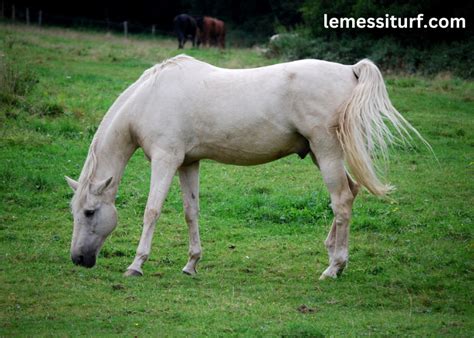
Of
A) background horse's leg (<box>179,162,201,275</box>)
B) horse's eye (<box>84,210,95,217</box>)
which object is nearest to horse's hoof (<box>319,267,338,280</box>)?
background horse's leg (<box>179,162,201,275</box>)

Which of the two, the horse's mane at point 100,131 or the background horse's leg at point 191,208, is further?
the background horse's leg at point 191,208

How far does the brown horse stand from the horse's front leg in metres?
29.0

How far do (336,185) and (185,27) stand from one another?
28.2m

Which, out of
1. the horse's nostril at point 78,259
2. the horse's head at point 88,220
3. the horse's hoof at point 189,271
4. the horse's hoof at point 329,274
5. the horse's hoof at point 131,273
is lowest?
the horse's hoof at point 189,271

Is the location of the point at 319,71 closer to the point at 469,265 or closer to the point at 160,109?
the point at 160,109

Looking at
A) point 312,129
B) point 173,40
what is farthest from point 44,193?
point 173,40

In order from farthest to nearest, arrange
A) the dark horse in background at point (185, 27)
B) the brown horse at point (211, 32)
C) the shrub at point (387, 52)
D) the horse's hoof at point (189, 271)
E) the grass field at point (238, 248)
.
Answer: the brown horse at point (211, 32) → the dark horse in background at point (185, 27) → the shrub at point (387, 52) → the horse's hoof at point (189, 271) → the grass field at point (238, 248)

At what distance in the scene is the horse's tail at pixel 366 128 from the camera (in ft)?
21.8

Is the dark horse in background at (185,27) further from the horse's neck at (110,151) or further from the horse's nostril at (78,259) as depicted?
the horse's nostril at (78,259)

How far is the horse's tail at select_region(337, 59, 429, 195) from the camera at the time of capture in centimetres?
663

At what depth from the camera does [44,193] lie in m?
9.86

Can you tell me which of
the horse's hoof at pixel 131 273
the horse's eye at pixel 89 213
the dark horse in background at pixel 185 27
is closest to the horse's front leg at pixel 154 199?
the horse's hoof at pixel 131 273

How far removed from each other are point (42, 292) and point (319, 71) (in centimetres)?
315

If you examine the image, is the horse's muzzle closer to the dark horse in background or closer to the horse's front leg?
the horse's front leg
